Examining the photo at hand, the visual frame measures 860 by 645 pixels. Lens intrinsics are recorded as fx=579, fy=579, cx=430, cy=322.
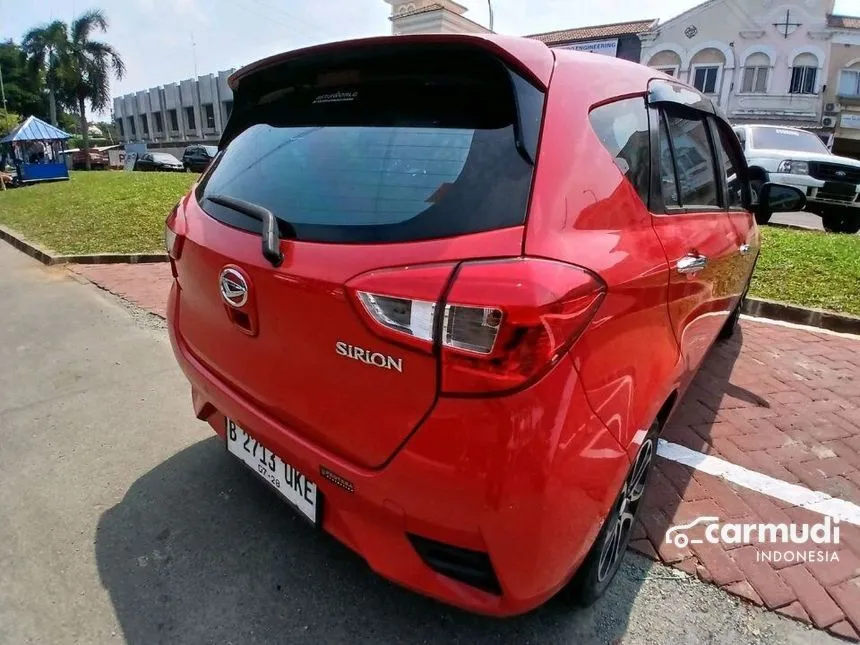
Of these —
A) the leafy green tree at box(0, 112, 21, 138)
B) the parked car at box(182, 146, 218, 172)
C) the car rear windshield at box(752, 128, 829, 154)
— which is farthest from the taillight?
the leafy green tree at box(0, 112, 21, 138)

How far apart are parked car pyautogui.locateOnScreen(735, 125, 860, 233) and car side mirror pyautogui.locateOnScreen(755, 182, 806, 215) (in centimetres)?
589

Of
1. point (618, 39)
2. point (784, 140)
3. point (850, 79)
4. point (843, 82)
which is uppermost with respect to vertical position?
point (618, 39)

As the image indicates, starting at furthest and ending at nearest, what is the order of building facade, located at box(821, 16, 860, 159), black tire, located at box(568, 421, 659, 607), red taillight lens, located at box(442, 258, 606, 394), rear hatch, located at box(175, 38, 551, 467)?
building facade, located at box(821, 16, 860, 159) < black tire, located at box(568, 421, 659, 607) < rear hatch, located at box(175, 38, 551, 467) < red taillight lens, located at box(442, 258, 606, 394)

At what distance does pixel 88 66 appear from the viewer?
4300cm

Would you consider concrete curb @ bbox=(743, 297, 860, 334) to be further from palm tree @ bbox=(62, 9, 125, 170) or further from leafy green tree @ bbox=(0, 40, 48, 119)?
leafy green tree @ bbox=(0, 40, 48, 119)

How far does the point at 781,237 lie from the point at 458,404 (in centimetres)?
788

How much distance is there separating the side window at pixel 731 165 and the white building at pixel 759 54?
35.3m

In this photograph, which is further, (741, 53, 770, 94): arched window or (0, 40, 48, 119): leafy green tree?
(0, 40, 48, 119): leafy green tree

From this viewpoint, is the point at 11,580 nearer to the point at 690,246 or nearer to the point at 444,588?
the point at 444,588

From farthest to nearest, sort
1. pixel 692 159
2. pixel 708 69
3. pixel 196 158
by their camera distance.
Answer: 1. pixel 708 69
2. pixel 196 158
3. pixel 692 159

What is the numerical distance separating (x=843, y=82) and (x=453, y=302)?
41.8 m

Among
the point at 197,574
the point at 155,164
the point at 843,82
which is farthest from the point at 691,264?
the point at 843,82

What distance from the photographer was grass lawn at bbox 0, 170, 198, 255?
811cm

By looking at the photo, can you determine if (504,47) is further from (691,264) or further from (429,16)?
(429,16)
